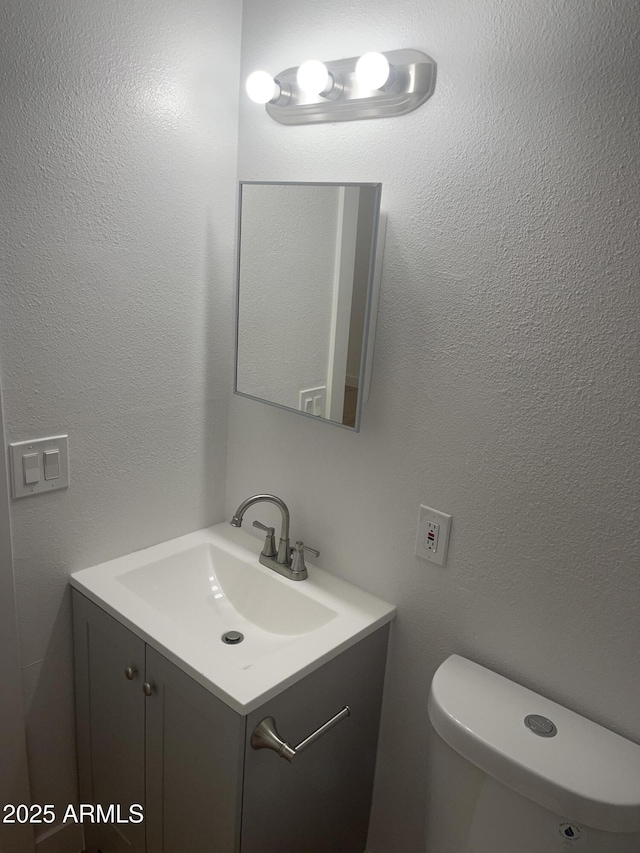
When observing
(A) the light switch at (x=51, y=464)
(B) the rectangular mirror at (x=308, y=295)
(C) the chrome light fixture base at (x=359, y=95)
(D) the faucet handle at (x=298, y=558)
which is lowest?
(D) the faucet handle at (x=298, y=558)

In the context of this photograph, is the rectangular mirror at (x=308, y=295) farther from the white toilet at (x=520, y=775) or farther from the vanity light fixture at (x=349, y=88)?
the white toilet at (x=520, y=775)

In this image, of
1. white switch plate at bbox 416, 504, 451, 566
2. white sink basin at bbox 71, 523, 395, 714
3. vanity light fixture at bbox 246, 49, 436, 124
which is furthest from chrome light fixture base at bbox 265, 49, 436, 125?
white sink basin at bbox 71, 523, 395, 714

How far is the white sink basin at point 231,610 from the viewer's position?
3.98ft

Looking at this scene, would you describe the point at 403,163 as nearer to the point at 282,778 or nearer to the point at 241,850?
the point at 282,778

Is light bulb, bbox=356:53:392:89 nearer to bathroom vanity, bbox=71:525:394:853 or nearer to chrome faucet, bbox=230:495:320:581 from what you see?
chrome faucet, bbox=230:495:320:581

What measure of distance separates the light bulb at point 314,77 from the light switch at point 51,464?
955 mm

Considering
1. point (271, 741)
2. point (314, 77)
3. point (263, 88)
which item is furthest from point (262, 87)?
point (271, 741)

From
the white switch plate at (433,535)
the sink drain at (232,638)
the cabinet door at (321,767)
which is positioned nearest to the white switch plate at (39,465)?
the sink drain at (232,638)

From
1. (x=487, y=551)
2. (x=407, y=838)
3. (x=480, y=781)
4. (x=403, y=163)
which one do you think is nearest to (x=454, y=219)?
(x=403, y=163)

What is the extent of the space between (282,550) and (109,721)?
0.58 meters

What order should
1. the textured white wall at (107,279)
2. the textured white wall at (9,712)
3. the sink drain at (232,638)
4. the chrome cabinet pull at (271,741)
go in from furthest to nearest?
1. the sink drain at (232,638)
2. the textured white wall at (9,712)
3. the textured white wall at (107,279)
4. the chrome cabinet pull at (271,741)

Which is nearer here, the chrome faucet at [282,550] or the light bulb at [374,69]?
the light bulb at [374,69]

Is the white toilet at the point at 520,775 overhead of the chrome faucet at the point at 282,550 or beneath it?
beneath

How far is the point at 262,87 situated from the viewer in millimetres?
1375
